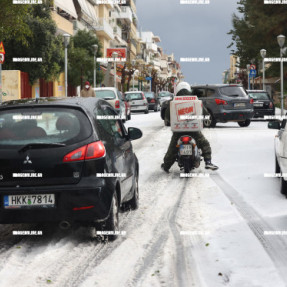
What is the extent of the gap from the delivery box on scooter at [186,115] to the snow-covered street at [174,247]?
167cm

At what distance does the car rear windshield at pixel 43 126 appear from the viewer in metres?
6.12

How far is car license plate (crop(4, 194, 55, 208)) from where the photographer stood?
5.98 metres

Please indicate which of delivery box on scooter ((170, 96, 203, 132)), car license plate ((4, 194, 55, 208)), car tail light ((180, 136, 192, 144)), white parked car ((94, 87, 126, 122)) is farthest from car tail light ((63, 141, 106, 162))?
white parked car ((94, 87, 126, 122))

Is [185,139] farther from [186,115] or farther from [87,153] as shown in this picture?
[87,153]

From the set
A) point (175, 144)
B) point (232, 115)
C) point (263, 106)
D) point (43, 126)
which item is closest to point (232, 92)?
point (232, 115)

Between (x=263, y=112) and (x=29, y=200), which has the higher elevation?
(x=263, y=112)

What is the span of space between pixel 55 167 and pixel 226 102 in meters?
18.9

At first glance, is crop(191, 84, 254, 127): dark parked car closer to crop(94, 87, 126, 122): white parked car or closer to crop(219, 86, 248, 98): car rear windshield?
crop(219, 86, 248, 98): car rear windshield

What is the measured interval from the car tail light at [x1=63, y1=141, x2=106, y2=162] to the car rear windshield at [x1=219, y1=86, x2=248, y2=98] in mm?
18883

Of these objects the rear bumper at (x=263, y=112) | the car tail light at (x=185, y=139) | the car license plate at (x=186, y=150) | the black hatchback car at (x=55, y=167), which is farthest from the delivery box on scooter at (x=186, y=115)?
the rear bumper at (x=263, y=112)

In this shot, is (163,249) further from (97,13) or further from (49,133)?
(97,13)

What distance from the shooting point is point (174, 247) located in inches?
237

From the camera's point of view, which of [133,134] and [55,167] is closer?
[55,167]

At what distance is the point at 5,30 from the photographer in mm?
17703
